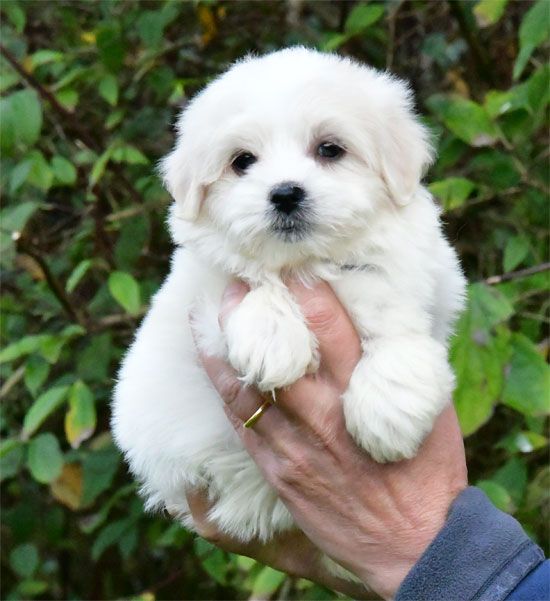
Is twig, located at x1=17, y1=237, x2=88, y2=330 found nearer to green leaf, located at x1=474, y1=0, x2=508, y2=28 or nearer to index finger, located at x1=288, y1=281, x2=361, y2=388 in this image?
index finger, located at x1=288, y1=281, x2=361, y2=388

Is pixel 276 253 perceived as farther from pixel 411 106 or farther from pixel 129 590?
pixel 129 590

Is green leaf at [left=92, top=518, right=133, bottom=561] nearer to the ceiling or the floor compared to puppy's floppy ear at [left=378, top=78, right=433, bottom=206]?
nearer to the floor

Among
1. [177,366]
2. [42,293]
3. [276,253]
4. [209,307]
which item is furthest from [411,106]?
[42,293]

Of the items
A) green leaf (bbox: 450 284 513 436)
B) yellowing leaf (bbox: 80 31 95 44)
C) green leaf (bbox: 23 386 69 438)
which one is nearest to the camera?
green leaf (bbox: 450 284 513 436)

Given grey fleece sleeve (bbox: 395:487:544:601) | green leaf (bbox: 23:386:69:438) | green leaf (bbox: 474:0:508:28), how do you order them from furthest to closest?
green leaf (bbox: 23:386:69:438)
green leaf (bbox: 474:0:508:28)
grey fleece sleeve (bbox: 395:487:544:601)

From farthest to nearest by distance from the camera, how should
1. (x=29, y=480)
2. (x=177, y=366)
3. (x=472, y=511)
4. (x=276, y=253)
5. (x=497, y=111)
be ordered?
(x=29, y=480) < (x=497, y=111) < (x=177, y=366) < (x=276, y=253) < (x=472, y=511)

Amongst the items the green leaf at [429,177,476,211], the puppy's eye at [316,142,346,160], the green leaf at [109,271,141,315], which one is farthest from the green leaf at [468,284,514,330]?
the green leaf at [109,271,141,315]
